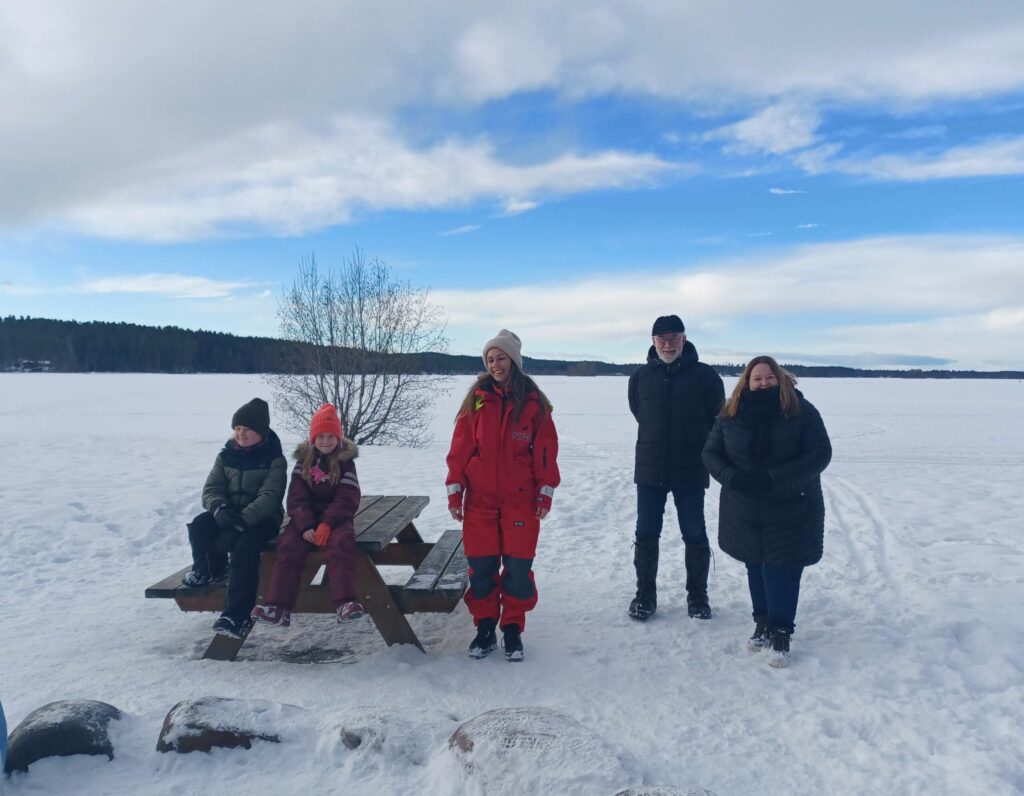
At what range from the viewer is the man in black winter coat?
16.8 feet

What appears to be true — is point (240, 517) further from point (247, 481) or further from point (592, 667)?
point (592, 667)

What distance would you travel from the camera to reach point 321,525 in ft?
14.4

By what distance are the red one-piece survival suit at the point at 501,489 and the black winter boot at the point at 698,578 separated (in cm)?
130

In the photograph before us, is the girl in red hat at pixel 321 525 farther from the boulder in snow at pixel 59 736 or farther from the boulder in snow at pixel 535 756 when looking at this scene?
the boulder in snow at pixel 535 756

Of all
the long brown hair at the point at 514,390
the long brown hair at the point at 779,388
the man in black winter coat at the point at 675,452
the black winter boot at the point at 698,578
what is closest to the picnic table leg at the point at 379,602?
the long brown hair at the point at 514,390

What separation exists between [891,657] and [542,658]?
6.70 feet

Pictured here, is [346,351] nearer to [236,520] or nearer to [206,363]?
[236,520]

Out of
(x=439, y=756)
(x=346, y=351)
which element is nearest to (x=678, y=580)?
(x=439, y=756)

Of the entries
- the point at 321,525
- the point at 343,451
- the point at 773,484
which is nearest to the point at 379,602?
the point at 321,525

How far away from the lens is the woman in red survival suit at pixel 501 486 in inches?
175

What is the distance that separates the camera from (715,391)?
5.20 meters

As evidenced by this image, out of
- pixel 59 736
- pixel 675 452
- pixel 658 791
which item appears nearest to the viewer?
pixel 658 791

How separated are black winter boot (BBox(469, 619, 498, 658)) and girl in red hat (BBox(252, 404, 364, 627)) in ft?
2.33

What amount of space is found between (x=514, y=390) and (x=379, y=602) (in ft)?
4.98
